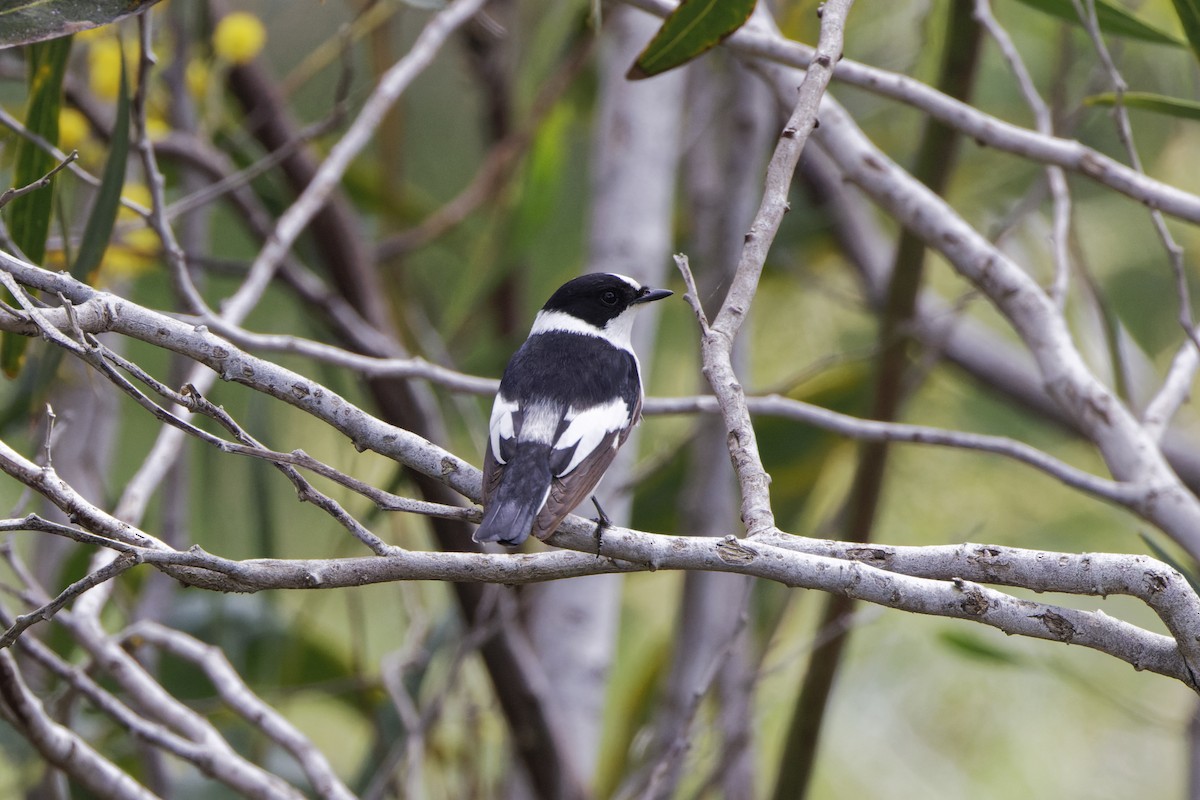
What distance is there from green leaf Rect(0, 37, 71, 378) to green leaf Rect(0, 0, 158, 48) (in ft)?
1.47

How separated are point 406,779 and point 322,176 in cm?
137

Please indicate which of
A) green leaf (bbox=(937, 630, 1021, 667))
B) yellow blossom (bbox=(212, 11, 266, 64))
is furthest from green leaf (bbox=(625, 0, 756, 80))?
green leaf (bbox=(937, 630, 1021, 667))

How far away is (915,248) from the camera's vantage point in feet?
9.02

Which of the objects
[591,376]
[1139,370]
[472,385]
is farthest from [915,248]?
[1139,370]

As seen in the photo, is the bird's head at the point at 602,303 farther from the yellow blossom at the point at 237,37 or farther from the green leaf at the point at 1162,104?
the green leaf at the point at 1162,104

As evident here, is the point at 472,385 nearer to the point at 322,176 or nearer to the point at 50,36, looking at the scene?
the point at 322,176

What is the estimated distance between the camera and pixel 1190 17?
2.01 meters

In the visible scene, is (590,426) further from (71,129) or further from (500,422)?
(71,129)

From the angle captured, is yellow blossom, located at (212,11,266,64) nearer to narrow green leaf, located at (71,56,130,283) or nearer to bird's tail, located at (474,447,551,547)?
narrow green leaf, located at (71,56,130,283)

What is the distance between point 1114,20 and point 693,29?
37.4 inches

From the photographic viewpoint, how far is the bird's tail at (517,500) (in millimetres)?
1758

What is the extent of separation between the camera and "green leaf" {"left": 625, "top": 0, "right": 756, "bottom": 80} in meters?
1.81

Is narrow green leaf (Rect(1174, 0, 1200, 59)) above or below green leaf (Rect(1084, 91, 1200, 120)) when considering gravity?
above

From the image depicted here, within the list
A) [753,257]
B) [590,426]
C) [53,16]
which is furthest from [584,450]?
[53,16]
